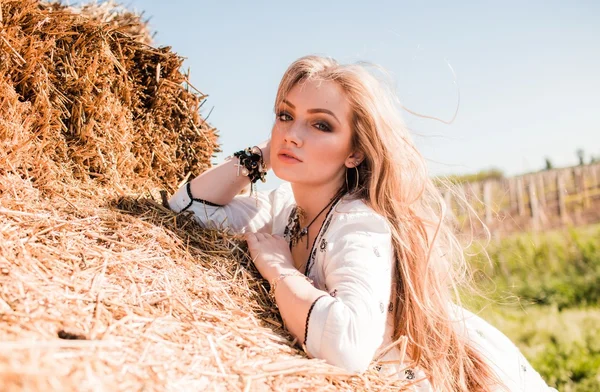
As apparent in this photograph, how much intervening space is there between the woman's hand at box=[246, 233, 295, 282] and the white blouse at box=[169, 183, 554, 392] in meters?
0.17

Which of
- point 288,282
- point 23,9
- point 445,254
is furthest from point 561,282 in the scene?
point 23,9

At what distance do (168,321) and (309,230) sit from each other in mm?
1391

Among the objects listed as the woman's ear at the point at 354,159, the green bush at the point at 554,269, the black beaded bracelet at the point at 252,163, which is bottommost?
the green bush at the point at 554,269

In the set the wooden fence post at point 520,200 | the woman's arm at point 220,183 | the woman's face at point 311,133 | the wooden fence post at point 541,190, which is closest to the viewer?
the woman's face at point 311,133

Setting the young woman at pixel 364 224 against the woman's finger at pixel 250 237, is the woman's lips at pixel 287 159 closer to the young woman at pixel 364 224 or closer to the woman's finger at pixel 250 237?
the young woman at pixel 364 224

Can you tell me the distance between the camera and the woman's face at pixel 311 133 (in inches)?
116

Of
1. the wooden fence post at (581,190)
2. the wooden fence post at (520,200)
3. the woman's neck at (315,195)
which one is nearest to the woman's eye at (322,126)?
the woman's neck at (315,195)

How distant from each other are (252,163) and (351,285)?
3.95 ft

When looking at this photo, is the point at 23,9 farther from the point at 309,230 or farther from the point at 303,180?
the point at 309,230

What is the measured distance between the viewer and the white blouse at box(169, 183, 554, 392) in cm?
225

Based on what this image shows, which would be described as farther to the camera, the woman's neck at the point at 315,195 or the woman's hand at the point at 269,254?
the woman's neck at the point at 315,195

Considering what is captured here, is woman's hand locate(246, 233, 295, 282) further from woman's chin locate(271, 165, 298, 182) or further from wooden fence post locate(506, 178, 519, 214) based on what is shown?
wooden fence post locate(506, 178, 519, 214)

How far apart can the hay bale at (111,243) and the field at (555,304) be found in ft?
5.66

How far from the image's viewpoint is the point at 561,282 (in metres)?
13.6
